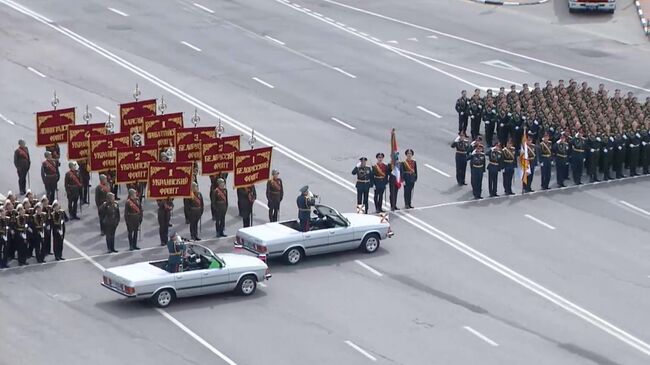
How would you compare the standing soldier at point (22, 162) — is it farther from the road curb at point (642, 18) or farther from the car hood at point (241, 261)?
the road curb at point (642, 18)

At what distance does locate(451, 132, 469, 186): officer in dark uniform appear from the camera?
47.0 metres

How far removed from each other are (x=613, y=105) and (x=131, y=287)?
21481mm

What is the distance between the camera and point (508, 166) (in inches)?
1837

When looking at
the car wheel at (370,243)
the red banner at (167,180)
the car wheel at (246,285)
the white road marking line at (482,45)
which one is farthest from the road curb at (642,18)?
the car wheel at (246,285)

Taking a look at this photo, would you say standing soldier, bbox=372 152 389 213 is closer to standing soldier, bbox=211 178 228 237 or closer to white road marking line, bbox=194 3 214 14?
standing soldier, bbox=211 178 228 237

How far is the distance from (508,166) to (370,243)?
7.30 meters

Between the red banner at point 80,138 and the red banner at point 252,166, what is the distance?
4.06 metres

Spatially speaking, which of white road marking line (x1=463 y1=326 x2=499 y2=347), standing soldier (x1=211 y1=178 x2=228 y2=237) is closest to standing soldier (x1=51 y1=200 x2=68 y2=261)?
standing soldier (x1=211 y1=178 x2=228 y2=237)

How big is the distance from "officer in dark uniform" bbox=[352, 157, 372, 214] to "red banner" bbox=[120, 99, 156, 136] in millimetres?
6407

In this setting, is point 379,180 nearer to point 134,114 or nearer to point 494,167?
point 494,167

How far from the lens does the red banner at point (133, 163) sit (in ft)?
139

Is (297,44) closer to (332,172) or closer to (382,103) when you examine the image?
(382,103)

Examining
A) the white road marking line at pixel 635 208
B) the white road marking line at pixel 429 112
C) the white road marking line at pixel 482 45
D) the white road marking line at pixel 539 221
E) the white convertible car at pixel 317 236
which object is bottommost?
the white road marking line at pixel 635 208

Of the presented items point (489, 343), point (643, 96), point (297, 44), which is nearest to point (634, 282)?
point (489, 343)
